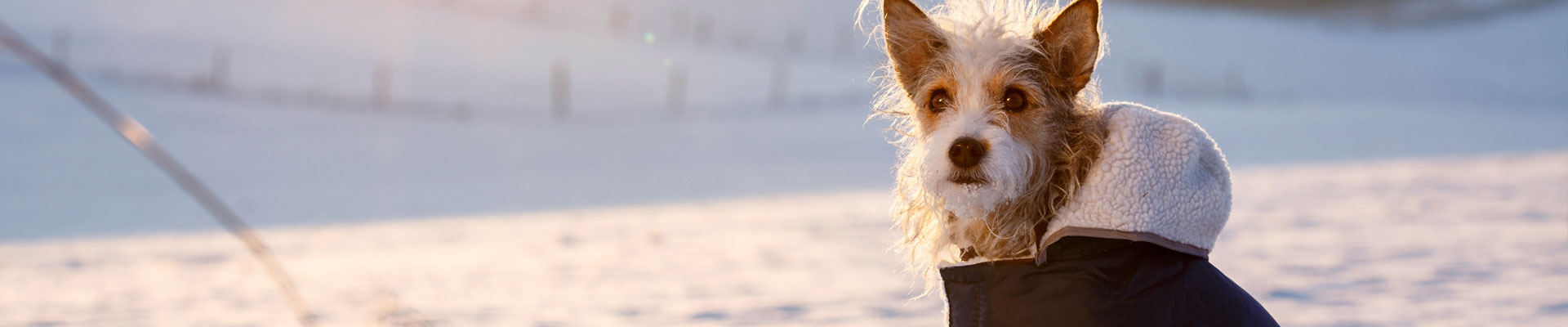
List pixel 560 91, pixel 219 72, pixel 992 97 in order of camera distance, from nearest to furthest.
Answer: pixel 992 97 < pixel 219 72 < pixel 560 91

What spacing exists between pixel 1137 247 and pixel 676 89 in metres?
22.5

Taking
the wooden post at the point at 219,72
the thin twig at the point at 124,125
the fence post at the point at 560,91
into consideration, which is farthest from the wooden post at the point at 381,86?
the thin twig at the point at 124,125

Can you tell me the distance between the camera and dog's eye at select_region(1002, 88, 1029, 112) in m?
2.44

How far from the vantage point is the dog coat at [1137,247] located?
7.27ft

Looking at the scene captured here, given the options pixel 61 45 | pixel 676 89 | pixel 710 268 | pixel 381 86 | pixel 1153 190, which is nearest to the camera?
pixel 1153 190

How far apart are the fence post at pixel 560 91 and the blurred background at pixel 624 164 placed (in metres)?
0.09

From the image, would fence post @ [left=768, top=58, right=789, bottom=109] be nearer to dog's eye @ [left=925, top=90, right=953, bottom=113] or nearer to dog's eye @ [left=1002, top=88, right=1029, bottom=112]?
dog's eye @ [left=925, top=90, right=953, bottom=113]

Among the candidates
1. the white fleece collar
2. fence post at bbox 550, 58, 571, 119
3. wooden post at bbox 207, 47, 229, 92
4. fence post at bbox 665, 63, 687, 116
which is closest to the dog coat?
the white fleece collar

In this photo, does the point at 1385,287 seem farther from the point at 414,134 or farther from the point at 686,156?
the point at 414,134

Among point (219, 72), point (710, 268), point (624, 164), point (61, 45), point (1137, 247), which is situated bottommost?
point (710, 268)

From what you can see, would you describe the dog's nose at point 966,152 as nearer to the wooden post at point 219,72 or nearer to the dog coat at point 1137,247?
the dog coat at point 1137,247

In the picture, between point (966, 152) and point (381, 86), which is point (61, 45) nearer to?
point (381, 86)

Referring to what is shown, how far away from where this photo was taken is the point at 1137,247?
2262 millimetres

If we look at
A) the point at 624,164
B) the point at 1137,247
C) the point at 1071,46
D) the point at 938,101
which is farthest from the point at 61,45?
the point at 1137,247
